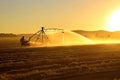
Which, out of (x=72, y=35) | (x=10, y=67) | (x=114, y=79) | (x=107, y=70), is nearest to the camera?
(x=114, y=79)

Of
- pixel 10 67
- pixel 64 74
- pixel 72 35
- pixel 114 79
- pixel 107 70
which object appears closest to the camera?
pixel 114 79

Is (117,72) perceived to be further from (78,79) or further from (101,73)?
(78,79)

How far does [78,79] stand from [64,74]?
6.58 ft

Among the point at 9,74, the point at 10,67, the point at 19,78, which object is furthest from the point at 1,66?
the point at 19,78

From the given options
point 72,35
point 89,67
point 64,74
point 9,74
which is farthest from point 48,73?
point 72,35

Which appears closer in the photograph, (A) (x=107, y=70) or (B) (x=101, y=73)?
(B) (x=101, y=73)

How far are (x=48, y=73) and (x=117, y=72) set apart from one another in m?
4.73

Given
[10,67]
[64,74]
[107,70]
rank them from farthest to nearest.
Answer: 1. [10,67]
2. [107,70]
3. [64,74]

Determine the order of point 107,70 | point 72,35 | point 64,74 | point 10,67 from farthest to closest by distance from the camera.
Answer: point 72,35 < point 10,67 < point 107,70 < point 64,74

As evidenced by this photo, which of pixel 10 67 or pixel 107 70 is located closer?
pixel 107 70

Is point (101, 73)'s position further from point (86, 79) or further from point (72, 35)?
point (72, 35)

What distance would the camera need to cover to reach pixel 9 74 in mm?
24438

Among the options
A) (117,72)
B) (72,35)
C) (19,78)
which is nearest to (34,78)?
(19,78)

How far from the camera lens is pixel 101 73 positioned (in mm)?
24906
